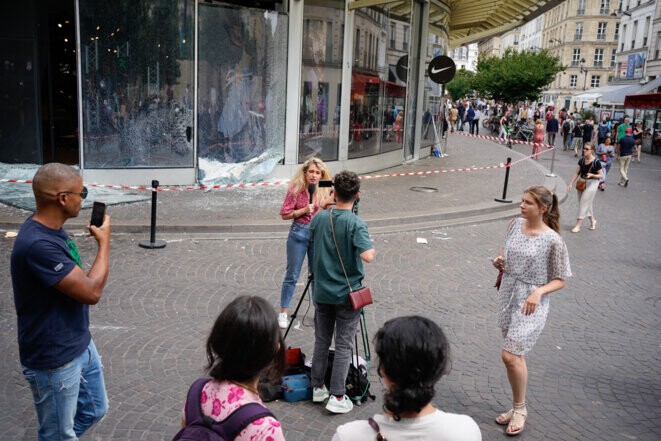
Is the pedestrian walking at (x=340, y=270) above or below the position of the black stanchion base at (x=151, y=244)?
above

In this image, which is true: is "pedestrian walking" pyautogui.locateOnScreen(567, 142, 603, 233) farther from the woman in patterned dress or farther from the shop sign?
the shop sign

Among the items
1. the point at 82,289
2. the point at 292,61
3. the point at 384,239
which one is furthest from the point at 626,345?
the point at 292,61

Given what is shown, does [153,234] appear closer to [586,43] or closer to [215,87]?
[215,87]

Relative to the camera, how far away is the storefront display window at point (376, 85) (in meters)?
17.0

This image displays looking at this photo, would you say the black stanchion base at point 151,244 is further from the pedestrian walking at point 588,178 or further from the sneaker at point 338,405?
the pedestrian walking at point 588,178

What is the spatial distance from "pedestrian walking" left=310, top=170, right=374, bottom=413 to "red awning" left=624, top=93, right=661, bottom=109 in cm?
2965

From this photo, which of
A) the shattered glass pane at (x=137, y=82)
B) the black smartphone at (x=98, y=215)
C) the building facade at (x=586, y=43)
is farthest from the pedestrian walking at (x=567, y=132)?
the building facade at (x=586, y=43)

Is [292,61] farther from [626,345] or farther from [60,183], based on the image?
[60,183]

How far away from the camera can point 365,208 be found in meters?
12.3

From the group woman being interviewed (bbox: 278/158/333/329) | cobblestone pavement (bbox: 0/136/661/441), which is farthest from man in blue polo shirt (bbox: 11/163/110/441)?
woman being interviewed (bbox: 278/158/333/329)

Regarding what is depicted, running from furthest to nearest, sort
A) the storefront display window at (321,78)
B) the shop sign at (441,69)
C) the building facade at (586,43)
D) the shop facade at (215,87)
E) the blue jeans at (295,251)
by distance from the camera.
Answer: the building facade at (586,43) → the shop sign at (441,69) → the storefront display window at (321,78) → the shop facade at (215,87) → the blue jeans at (295,251)

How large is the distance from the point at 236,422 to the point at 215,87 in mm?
13367

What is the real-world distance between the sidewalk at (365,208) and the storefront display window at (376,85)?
75.5 inches

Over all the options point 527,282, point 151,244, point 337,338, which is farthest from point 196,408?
point 151,244
